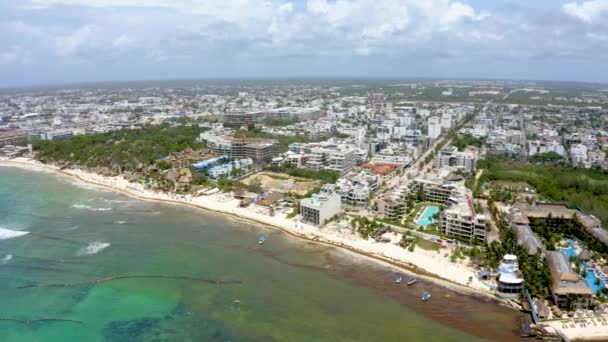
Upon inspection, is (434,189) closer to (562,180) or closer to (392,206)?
(392,206)

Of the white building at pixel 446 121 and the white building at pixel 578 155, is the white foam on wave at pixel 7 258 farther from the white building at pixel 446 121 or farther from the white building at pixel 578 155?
the white building at pixel 446 121

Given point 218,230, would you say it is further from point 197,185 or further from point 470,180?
point 470,180

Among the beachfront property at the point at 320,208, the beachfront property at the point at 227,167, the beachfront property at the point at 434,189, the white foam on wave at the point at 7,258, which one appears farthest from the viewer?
the beachfront property at the point at 227,167

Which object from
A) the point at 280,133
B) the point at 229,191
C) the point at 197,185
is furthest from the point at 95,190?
the point at 280,133

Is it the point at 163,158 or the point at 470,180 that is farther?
the point at 163,158

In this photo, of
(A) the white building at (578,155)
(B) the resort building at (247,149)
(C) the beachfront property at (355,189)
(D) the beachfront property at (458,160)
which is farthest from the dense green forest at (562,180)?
(B) the resort building at (247,149)

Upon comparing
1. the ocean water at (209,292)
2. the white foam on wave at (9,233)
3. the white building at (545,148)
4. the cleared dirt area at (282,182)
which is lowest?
the ocean water at (209,292)
